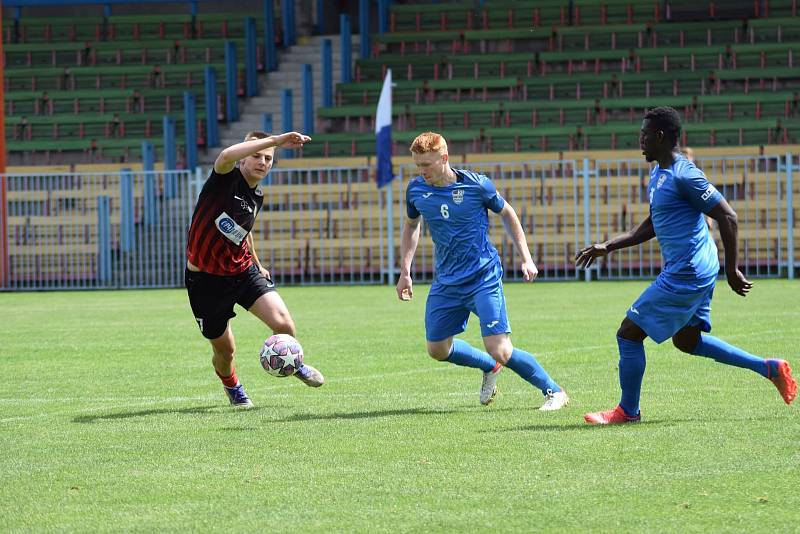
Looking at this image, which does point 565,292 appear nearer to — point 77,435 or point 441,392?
point 441,392

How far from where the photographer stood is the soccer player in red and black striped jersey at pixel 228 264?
333 inches

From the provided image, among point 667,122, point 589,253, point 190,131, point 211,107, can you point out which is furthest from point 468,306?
point 211,107

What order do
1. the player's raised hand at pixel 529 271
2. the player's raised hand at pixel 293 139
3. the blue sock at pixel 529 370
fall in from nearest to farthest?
the player's raised hand at pixel 293 139, the player's raised hand at pixel 529 271, the blue sock at pixel 529 370

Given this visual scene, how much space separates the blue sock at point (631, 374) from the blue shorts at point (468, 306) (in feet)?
3.03

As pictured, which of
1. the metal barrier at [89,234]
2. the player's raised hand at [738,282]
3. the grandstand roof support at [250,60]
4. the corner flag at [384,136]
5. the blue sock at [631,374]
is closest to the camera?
the player's raised hand at [738,282]

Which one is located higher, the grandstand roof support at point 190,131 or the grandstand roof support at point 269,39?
the grandstand roof support at point 269,39

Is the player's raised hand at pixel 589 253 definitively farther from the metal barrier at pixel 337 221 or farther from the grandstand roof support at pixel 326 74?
the grandstand roof support at pixel 326 74

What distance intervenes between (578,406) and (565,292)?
12466 mm

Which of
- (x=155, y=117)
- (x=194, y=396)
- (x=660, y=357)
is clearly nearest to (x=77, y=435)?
(x=194, y=396)

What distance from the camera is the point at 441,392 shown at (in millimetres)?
9188

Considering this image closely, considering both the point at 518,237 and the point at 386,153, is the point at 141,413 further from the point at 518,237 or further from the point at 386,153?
the point at 386,153

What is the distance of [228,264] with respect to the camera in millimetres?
8578

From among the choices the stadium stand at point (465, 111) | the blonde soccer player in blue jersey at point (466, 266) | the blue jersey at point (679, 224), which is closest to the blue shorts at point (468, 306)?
the blonde soccer player in blue jersey at point (466, 266)

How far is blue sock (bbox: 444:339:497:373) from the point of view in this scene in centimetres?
848
